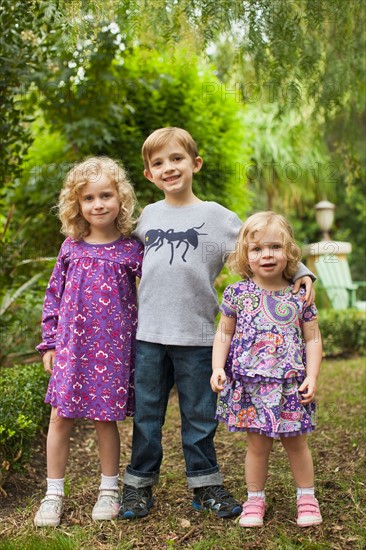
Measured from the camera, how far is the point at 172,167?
2.60 metres

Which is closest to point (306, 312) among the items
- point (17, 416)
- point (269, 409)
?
point (269, 409)

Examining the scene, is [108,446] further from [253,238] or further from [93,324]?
[253,238]

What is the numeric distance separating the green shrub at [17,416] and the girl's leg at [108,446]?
16.8 inches

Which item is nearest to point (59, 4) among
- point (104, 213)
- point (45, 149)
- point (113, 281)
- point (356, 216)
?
point (104, 213)

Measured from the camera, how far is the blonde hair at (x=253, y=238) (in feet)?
8.09

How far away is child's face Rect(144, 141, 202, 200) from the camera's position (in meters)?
2.62

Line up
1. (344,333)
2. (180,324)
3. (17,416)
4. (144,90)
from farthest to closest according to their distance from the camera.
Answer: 1. (344,333)
2. (144,90)
3. (17,416)
4. (180,324)

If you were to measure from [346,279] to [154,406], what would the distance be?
25.9 ft

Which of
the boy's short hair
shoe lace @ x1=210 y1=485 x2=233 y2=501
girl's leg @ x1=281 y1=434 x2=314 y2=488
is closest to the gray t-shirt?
the boy's short hair

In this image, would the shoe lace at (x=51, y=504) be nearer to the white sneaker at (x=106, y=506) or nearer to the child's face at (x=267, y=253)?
the white sneaker at (x=106, y=506)

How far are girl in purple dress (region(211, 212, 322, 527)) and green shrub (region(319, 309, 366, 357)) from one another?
204 inches

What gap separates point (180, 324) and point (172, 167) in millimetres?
614

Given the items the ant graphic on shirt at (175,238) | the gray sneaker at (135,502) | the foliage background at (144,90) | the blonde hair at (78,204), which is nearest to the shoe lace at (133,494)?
the gray sneaker at (135,502)

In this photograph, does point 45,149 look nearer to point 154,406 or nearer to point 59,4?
point 59,4
